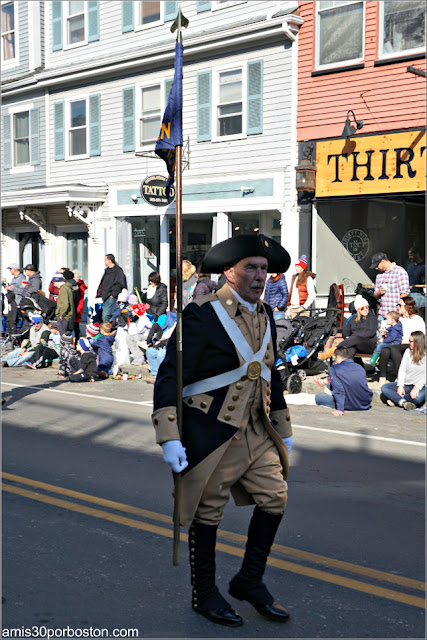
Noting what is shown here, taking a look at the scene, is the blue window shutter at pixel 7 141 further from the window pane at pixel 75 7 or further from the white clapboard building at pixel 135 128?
the window pane at pixel 75 7

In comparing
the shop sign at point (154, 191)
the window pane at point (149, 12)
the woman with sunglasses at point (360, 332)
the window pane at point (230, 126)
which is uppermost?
the window pane at point (149, 12)

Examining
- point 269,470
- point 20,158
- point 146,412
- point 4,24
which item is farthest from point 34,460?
point 4,24

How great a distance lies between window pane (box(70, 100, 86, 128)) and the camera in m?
23.5

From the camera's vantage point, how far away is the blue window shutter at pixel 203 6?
1966 centimetres

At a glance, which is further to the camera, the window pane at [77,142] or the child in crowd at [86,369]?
the window pane at [77,142]

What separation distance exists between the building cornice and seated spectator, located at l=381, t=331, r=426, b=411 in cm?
952

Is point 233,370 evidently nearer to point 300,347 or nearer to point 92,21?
point 300,347

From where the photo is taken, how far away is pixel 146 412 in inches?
435

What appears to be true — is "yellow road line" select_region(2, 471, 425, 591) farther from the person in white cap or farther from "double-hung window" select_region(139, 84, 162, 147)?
"double-hung window" select_region(139, 84, 162, 147)

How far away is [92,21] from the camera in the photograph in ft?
74.5

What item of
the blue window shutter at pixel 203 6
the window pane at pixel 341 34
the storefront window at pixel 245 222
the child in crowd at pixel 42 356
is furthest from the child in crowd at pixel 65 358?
the blue window shutter at pixel 203 6

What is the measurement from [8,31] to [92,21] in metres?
4.28

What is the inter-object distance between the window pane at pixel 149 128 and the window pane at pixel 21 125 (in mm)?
5562

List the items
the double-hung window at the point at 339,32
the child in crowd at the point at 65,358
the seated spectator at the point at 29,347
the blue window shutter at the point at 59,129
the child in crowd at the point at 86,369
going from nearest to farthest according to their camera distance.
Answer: the child in crowd at the point at 86,369, the child in crowd at the point at 65,358, the seated spectator at the point at 29,347, the double-hung window at the point at 339,32, the blue window shutter at the point at 59,129
